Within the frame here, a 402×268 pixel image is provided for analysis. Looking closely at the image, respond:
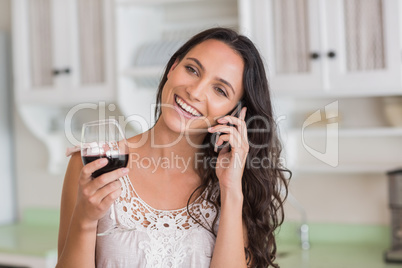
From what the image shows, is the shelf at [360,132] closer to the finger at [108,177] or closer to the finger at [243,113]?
the finger at [243,113]

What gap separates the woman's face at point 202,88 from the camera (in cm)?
163

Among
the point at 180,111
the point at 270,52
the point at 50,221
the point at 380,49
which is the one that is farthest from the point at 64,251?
the point at 50,221

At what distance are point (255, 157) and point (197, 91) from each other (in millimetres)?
326

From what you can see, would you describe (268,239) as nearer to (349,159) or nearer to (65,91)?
(349,159)

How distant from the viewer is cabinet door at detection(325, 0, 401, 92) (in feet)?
8.11

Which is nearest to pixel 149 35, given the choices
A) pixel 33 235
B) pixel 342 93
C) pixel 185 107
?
pixel 342 93

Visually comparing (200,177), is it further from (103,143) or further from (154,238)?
(103,143)

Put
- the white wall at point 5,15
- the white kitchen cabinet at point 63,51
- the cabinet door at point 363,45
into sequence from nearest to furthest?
the cabinet door at point 363,45 → the white kitchen cabinet at point 63,51 → the white wall at point 5,15

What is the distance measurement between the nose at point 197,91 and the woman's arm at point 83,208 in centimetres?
36

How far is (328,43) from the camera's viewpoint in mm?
2586

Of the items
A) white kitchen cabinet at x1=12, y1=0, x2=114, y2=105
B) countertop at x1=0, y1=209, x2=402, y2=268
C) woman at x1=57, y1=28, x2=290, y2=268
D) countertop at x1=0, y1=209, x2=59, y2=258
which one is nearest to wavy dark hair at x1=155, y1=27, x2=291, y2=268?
woman at x1=57, y1=28, x2=290, y2=268

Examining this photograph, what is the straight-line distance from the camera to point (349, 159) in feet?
9.60

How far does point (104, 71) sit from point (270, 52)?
1.01m

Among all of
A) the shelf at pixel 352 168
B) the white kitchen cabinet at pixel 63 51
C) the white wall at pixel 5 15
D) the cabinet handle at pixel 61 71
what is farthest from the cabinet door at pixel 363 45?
the white wall at pixel 5 15
